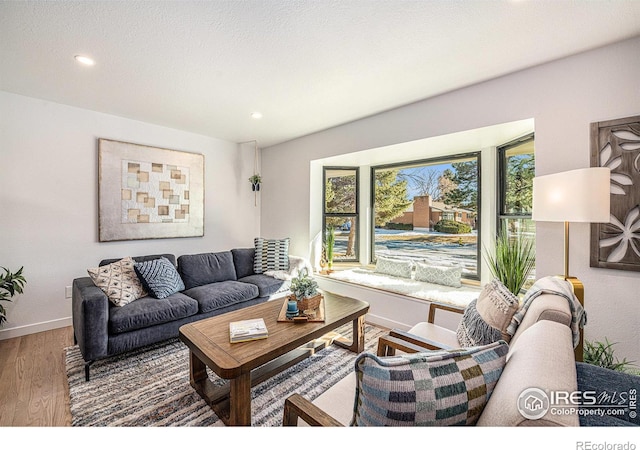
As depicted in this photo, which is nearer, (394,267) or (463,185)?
(463,185)

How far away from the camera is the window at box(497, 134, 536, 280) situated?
8.79 ft

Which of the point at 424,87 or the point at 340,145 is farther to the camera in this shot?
the point at 340,145

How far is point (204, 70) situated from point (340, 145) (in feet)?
6.17

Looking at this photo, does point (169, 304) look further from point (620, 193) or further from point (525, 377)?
point (620, 193)

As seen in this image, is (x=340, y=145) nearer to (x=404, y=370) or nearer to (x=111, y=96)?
(x=111, y=96)

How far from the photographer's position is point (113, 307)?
235 centimetres

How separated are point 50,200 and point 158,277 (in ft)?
5.09

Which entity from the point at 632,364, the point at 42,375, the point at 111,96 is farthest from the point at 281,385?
the point at 111,96

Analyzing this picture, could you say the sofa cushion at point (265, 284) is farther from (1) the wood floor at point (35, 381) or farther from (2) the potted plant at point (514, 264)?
(2) the potted plant at point (514, 264)

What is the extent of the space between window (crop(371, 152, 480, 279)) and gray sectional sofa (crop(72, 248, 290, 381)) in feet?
5.89

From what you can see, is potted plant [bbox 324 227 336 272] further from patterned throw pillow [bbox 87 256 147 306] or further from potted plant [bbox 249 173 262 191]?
patterned throw pillow [bbox 87 256 147 306]

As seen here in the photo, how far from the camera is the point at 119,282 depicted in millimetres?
2492

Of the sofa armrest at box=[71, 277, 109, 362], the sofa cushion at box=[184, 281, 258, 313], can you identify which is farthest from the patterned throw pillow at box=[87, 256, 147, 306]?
the sofa cushion at box=[184, 281, 258, 313]

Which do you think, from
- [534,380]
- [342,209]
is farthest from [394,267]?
[534,380]
